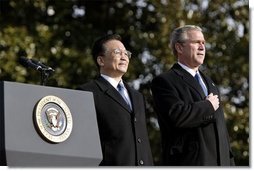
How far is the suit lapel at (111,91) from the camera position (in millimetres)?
5754

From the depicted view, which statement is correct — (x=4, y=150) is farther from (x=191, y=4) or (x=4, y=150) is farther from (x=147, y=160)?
(x=191, y=4)

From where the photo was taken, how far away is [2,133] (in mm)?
4754

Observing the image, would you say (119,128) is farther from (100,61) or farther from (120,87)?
(100,61)

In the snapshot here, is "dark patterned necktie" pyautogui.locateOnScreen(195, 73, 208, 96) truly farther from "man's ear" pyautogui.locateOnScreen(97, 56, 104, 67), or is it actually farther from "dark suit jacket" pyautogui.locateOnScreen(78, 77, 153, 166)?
"man's ear" pyautogui.locateOnScreen(97, 56, 104, 67)

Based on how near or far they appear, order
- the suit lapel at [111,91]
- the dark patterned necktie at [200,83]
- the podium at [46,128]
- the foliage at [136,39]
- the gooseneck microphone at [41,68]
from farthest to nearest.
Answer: the foliage at [136,39] < the dark patterned necktie at [200,83] < the suit lapel at [111,91] < the gooseneck microphone at [41,68] < the podium at [46,128]

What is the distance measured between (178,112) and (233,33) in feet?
25.1

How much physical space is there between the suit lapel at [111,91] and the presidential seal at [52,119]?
2.49 ft

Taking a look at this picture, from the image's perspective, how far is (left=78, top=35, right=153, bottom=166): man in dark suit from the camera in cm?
562

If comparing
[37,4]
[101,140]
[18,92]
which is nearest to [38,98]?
[18,92]

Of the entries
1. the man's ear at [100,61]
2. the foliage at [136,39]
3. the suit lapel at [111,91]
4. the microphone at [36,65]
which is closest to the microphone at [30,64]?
the microphone at [36,65]

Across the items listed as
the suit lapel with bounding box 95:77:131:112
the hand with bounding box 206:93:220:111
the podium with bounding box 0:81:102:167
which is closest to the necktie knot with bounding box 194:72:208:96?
the hand with bounding box 206:93:220:111

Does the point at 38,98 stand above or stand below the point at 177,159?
above

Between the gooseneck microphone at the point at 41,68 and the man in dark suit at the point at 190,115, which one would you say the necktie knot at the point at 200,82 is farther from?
the gooseneck microphone at the point at 41,68

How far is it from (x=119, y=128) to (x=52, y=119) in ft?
2.57
